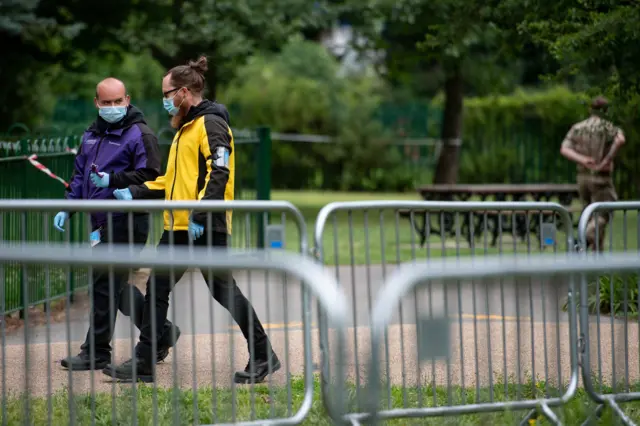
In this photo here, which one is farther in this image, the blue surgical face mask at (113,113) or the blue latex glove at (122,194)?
the blue surgical face mask at (113,113)

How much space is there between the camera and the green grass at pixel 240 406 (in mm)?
5348

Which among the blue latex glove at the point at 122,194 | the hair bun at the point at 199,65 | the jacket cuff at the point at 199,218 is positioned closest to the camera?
the jacket cuff at the point at 199,218

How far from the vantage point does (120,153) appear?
7.25 metres

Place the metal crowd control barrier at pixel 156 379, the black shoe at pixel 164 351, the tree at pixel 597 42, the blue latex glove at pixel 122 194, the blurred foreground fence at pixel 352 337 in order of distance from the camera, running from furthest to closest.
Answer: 1. the tree at pixel 597 42
2. the blue latex glove at pixel 122 194
3. the black shoe at pixel 164 351
4. the blurred foreground fence at pixel 352 337
5. the metal crowd control barrier at pixel 156 379

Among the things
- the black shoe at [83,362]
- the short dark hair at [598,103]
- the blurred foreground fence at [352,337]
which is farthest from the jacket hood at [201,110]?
the short dark hair at [598,103]

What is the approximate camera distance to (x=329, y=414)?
5344 millimetres

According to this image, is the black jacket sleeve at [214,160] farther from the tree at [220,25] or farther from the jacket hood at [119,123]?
the tree at [220,25]

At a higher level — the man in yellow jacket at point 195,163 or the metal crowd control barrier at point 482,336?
the man in yellow jacket at point 195,163

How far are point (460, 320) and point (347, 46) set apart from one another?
64.0 feet

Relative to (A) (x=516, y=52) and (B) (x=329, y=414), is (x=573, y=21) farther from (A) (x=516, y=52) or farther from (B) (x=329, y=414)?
(B) (x=329, y=414)

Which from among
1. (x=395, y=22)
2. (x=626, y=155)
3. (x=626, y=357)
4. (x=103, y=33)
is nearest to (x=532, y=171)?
(x=626, y=155)

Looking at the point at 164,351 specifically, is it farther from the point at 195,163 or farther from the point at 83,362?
the point at 195,163

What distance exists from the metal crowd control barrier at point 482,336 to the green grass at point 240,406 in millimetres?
26

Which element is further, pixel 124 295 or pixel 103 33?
pixel 103 33
